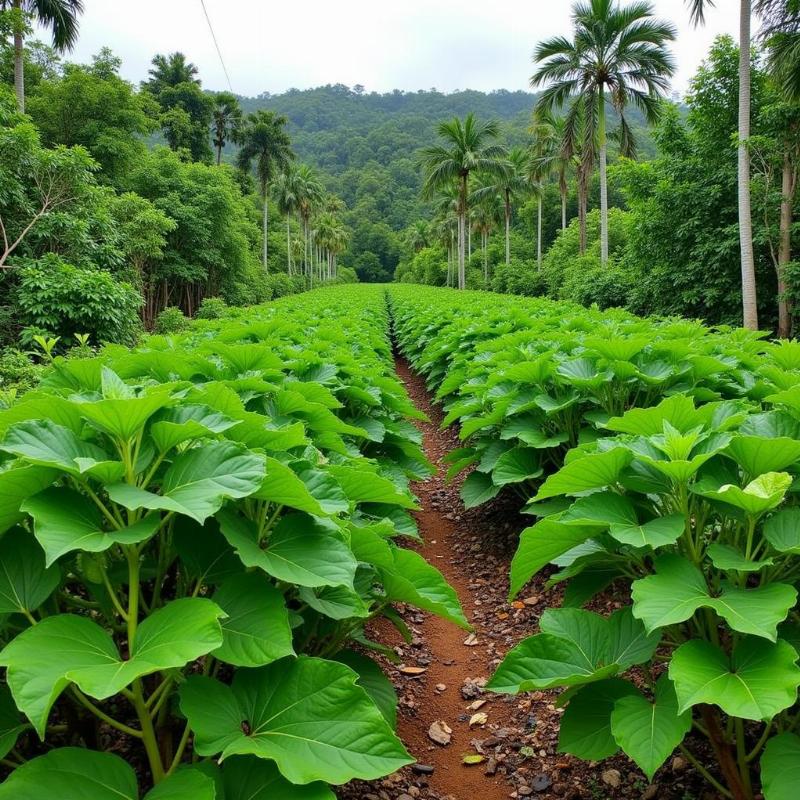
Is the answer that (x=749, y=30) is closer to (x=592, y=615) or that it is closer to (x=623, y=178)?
(x=623, y=178)

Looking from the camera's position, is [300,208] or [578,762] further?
[300,208]

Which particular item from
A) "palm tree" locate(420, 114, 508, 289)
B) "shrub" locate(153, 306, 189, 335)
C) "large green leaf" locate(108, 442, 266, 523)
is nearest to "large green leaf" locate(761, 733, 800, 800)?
"large green leaf" locate(108, 442, 266, 523)

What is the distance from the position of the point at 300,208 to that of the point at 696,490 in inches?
2268

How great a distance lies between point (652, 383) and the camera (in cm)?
350

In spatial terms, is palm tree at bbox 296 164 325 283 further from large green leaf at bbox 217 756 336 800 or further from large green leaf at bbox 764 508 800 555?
large green leaf at bbox 217 756 336 800

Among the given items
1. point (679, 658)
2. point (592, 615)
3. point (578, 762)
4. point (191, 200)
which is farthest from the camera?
point (191, 200)

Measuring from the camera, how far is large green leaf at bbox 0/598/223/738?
106 centimetres

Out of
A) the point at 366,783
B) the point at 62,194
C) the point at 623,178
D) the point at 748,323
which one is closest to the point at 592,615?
the point at 366,783

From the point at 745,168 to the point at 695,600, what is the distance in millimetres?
14627

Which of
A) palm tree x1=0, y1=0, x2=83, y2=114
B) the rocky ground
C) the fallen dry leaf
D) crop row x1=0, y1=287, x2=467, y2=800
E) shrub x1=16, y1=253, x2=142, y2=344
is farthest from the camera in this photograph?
palm tree x1=0, y1=0, x2=83, y2=114

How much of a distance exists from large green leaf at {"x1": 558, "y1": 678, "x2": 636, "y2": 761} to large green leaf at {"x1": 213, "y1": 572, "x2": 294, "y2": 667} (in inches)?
42.3

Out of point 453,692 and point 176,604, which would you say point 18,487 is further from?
point 453,692

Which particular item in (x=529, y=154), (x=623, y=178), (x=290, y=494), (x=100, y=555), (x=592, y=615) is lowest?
(x=592, y=615)

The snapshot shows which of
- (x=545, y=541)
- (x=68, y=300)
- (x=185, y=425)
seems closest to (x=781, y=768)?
(x=545, y=541)
